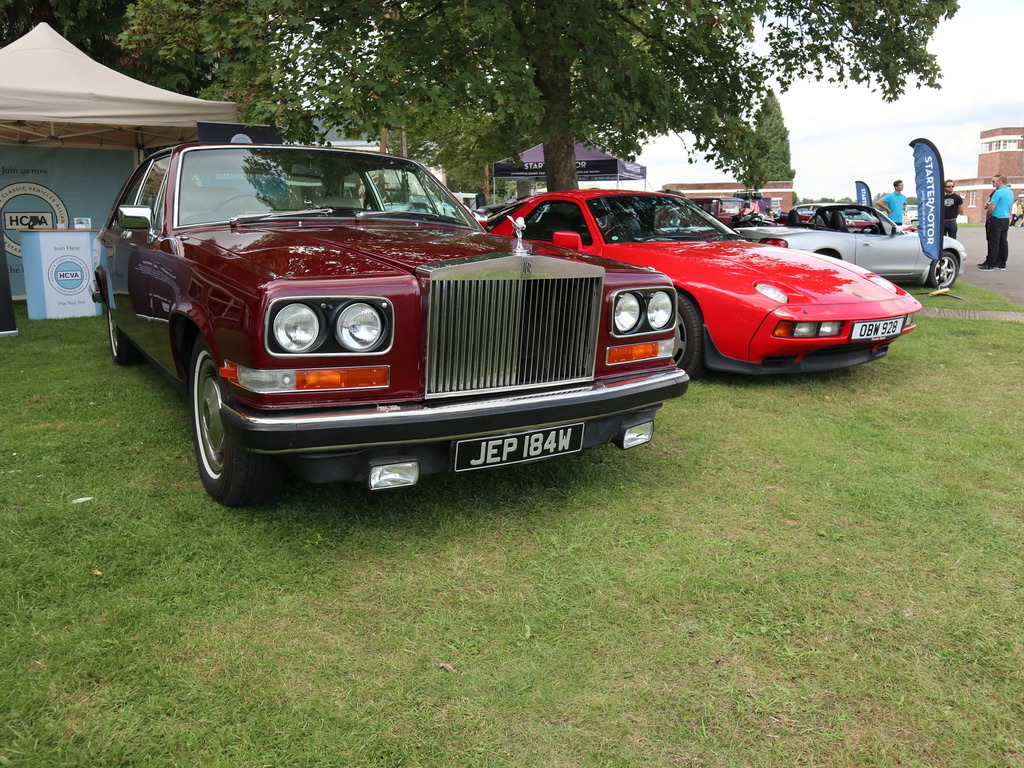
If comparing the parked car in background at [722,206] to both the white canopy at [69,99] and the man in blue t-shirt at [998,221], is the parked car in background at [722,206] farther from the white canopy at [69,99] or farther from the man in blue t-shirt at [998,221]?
the white canopy at [69,99]

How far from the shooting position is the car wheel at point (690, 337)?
5.45m

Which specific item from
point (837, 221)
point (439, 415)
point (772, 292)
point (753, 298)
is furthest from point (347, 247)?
point (837, 221)

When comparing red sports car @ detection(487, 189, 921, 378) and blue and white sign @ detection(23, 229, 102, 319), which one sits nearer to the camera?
red sports car @ detection(487, 189, 921, 378)

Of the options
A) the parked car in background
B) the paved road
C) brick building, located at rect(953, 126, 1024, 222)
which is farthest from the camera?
brick building, located at rect(953, 126, 1024, 222)

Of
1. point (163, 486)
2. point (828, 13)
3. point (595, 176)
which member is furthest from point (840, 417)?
point (595, 176)

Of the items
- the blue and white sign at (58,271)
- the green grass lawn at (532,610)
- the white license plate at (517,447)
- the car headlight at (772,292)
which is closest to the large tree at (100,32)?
the blue and white sign at (58,271)

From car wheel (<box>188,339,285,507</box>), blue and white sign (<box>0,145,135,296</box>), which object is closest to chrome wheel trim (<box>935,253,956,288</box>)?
car wheel (<box>188,339,285,507</box>)

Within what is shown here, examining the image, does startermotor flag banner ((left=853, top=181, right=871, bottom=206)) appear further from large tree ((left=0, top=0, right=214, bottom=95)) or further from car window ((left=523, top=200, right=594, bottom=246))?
Result: car window ((left=523, top=200, right=594, bottom=246))

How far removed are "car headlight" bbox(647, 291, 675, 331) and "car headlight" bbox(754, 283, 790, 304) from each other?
5.96ft

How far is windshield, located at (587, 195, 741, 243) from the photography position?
6184 mm

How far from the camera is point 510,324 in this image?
304cm

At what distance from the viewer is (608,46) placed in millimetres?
9078

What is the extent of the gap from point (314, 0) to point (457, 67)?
161 cm

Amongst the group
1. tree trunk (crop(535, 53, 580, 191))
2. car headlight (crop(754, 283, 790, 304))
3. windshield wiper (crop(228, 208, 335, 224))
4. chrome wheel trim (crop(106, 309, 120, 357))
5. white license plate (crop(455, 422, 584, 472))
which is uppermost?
tree trunk (crop(535, 53, 580, 191))
